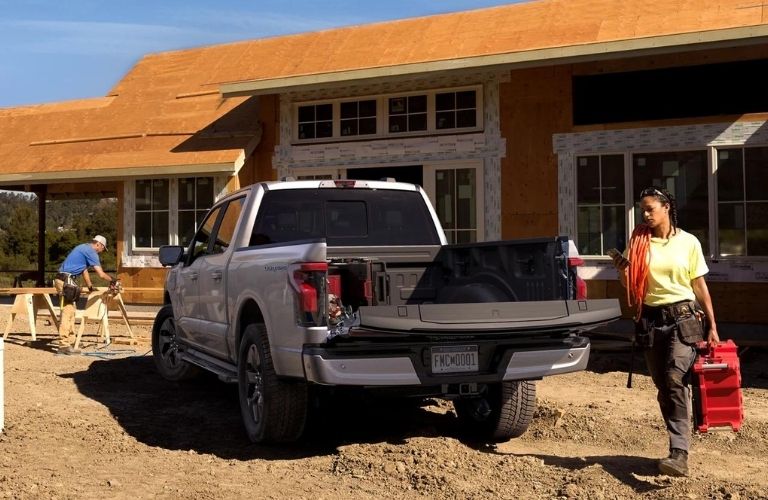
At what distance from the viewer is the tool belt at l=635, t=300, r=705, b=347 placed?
5.65 m

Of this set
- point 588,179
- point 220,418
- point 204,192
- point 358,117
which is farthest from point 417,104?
point 220,418

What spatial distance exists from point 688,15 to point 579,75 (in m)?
1.91

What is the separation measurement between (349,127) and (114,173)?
4.74m

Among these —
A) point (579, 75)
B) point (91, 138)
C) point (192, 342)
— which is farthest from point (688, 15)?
point (91, 138)

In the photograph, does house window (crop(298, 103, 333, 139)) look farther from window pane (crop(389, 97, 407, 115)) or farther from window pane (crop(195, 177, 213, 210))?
window pane (crop(195, 177, 213, 210))

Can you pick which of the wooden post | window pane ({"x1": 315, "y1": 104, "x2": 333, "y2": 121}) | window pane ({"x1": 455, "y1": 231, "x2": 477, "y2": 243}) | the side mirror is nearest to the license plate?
the side mirror

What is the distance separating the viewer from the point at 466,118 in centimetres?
1493

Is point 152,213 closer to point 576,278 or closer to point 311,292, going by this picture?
point 311,292

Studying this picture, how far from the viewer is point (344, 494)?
5.39 meters

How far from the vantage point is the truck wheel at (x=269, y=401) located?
20.8 ft

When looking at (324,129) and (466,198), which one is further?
(324,129)

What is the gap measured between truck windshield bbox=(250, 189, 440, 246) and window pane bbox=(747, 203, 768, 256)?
21.8ft

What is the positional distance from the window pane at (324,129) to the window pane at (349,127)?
25 centimetres

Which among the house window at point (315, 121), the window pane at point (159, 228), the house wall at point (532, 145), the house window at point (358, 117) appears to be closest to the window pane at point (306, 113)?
the house window at point (315, 121)
